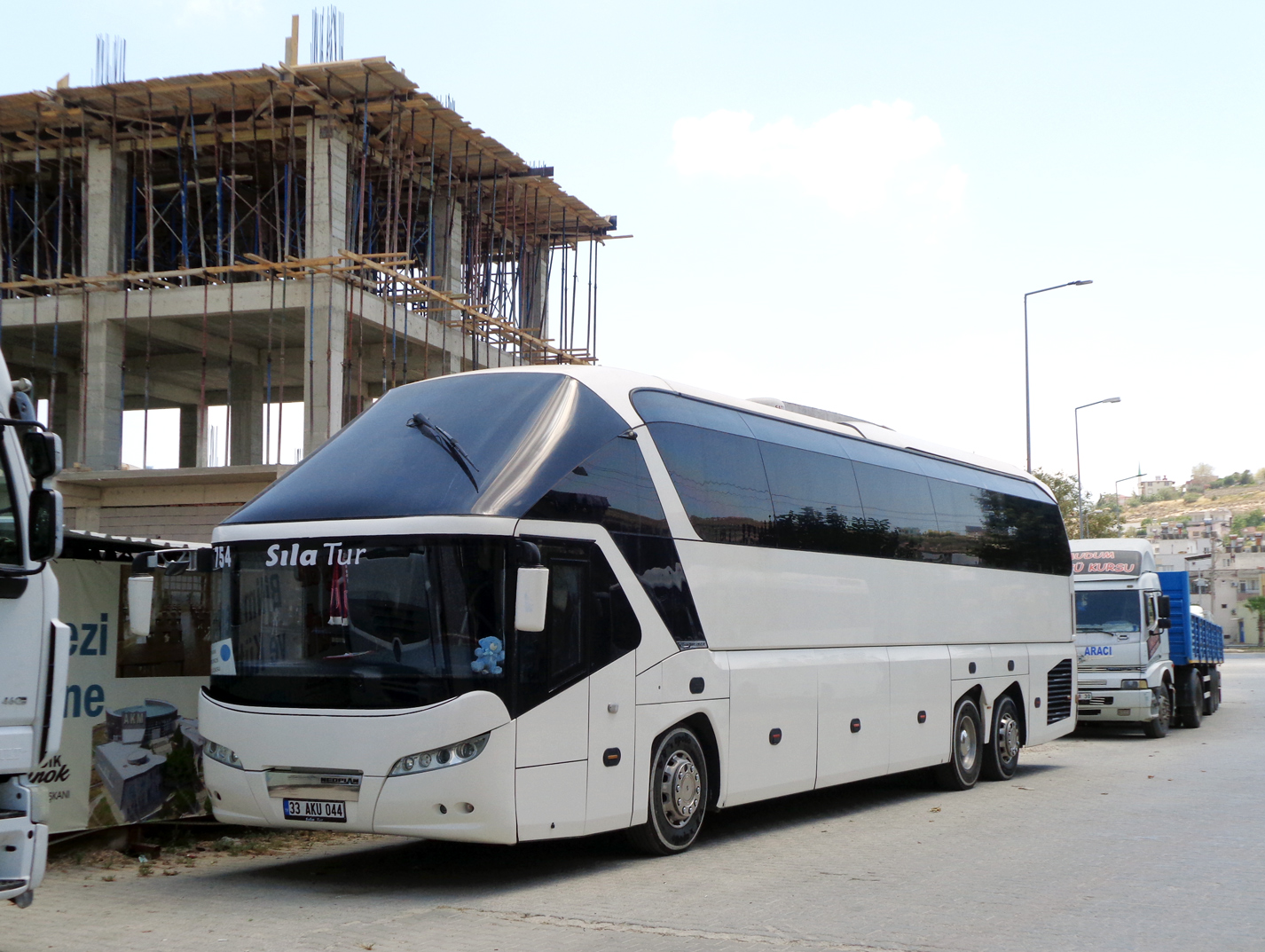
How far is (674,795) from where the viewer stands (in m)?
10.5

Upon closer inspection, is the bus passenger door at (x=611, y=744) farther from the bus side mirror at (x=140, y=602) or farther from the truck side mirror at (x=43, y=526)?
the truck side mirror at (x=43, y=526)

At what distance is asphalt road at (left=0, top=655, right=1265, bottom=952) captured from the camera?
295 inches

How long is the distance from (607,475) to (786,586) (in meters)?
2.70

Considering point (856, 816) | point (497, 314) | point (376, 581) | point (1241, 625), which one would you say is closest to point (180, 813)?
point (376, 581)

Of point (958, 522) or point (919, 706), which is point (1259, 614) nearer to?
point (958, 522)

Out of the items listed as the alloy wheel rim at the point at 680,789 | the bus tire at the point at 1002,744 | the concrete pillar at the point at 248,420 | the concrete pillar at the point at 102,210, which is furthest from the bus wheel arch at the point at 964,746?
the concrete pillar at the point at 248,420

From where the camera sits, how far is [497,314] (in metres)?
35.7

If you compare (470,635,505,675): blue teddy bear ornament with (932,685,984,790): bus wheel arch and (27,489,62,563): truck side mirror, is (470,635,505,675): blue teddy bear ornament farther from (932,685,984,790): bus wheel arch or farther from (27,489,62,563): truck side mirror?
(932,685,984,790): bus wheel arch

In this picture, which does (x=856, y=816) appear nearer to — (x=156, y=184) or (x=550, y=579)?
(x=550, y=579)

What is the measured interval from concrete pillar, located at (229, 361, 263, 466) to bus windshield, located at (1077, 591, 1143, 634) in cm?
2241

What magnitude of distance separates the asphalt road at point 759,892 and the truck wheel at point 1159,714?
29.8 ft

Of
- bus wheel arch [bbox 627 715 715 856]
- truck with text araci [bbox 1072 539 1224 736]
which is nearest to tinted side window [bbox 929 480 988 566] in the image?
bus wheel arch [bbox 627 715 715 856]

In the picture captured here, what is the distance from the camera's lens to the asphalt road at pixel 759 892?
24.6 feet

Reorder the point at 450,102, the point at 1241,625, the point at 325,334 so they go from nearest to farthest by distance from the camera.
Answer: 1. the point at 325,334
2. the point at 450,102
3. the point at 1241,625
